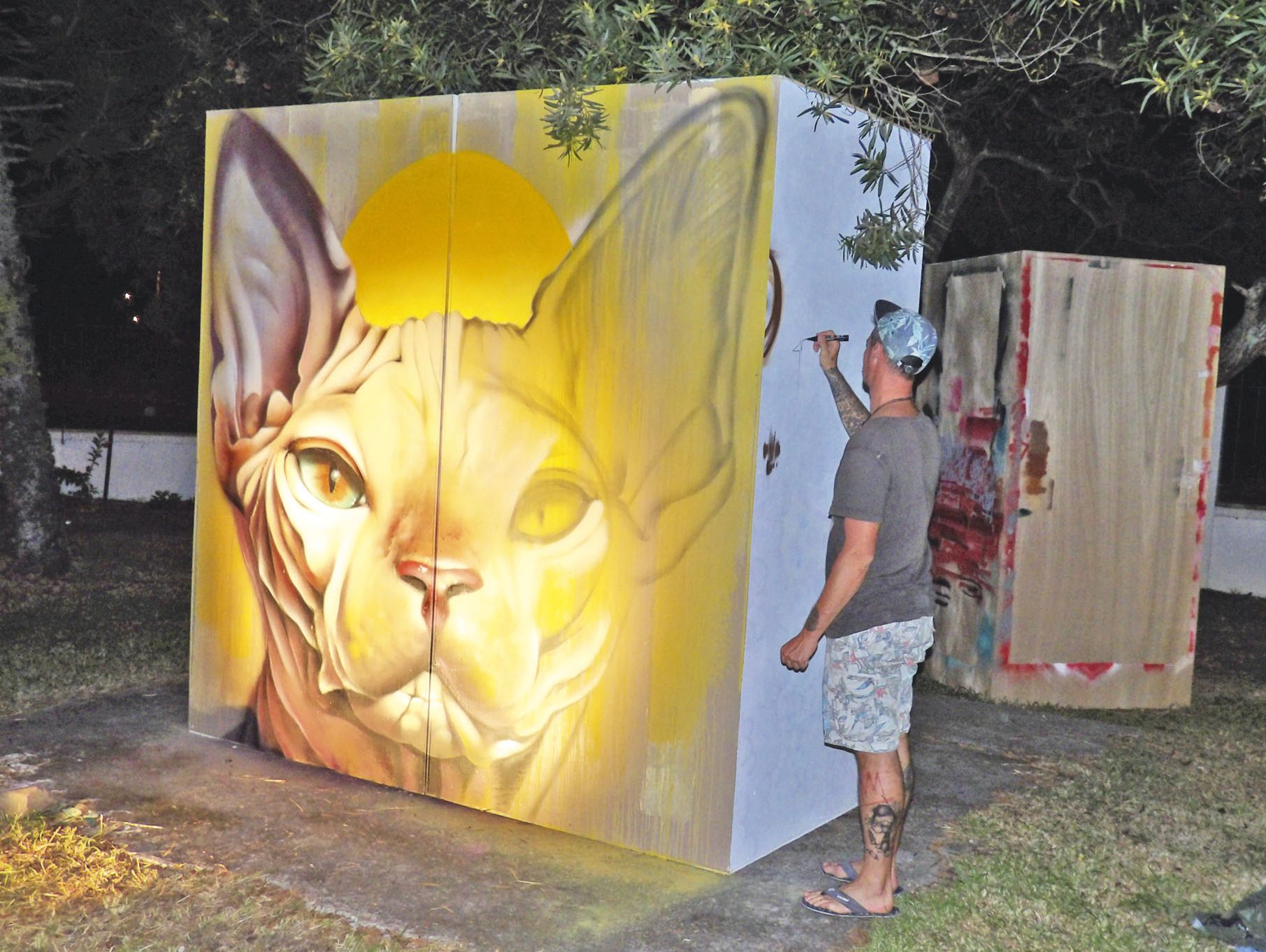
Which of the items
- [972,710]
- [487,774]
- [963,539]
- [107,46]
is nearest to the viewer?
[487,774]

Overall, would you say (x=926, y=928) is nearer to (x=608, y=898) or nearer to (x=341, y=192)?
(x=608, y=898)

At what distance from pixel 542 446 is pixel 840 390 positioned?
1069 mm

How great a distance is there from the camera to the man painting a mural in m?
3.86

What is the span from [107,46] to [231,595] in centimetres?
708

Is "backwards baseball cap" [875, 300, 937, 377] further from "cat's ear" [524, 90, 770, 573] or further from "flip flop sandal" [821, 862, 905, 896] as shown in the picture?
"flip flop sandal" [821, 862, 905, 896]

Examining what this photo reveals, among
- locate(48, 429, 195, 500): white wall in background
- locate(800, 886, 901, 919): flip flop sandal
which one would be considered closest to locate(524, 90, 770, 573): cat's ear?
locate(800, 886, 901, 919): flip flop sandal

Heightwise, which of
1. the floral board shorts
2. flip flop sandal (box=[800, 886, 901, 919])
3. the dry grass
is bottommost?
the dry grass

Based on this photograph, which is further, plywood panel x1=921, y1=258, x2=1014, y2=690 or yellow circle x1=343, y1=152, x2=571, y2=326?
plywood panel x1=921, y1=258, x2=1014, y2=690

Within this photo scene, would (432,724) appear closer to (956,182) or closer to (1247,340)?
(956,182)

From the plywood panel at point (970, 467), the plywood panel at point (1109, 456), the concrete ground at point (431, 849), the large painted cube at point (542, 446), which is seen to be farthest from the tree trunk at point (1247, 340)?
the large painted cube at point (542, 446)

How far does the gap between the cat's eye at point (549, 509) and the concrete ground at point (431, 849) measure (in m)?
1.08

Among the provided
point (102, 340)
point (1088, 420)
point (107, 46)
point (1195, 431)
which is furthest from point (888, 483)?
point (102, 340)

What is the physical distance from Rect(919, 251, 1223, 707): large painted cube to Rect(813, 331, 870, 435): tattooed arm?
286 centimetres

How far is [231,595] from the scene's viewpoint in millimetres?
5379
